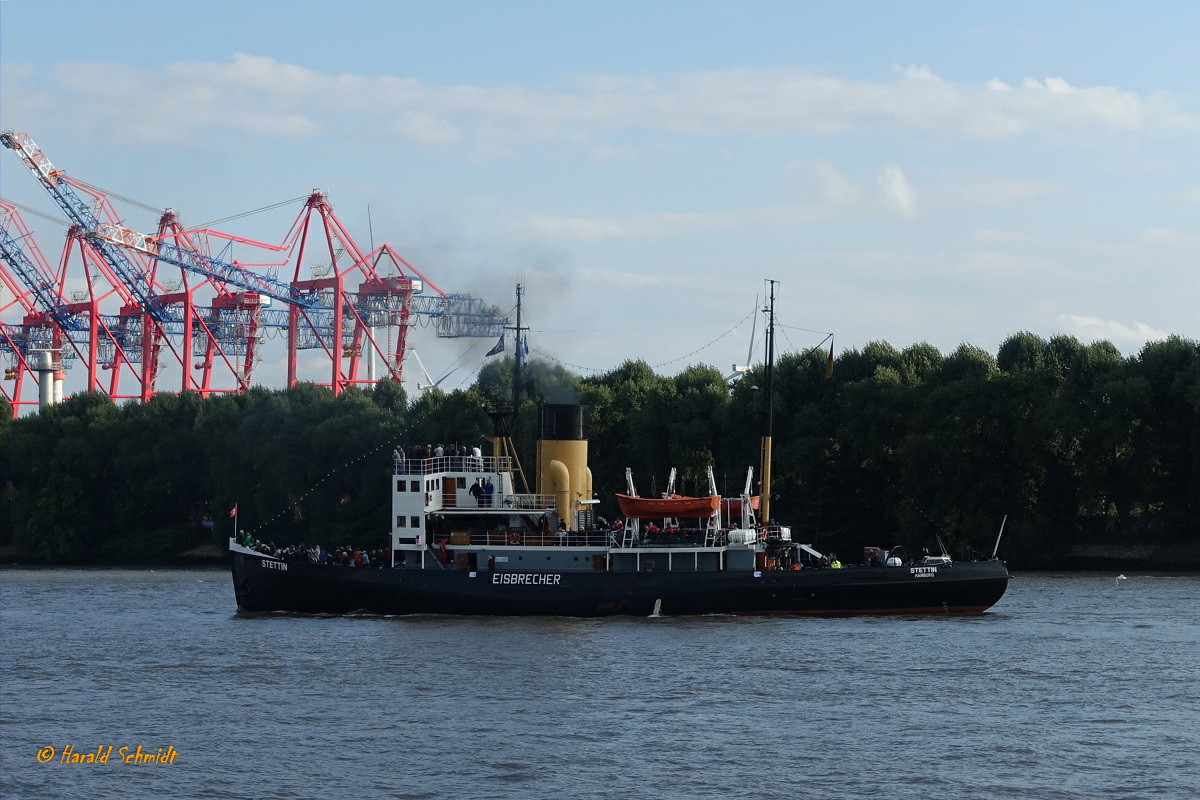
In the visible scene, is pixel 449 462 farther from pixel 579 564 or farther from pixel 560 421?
pixel 579 564

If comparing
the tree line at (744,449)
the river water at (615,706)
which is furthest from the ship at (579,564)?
the tree line at (744,449)

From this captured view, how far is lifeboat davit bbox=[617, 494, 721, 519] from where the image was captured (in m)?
53.6

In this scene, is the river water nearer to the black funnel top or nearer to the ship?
the ship

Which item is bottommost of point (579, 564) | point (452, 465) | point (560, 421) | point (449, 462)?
point (579, 564)

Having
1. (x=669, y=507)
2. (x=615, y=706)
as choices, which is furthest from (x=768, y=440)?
(x=615, y=706)

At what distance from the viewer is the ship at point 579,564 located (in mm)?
54000

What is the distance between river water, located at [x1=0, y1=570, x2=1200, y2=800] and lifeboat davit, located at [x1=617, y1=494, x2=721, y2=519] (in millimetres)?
3747

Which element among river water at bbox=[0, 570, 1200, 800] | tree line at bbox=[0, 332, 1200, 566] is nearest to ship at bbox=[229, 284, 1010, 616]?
river water at bbox=[0, 570, 1200, 800]

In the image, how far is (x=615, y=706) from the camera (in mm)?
37250

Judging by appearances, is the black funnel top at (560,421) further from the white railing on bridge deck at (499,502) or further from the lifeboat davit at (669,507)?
the lifeboat davit at (669,507)

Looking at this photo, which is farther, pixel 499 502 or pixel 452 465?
pixel 452 465

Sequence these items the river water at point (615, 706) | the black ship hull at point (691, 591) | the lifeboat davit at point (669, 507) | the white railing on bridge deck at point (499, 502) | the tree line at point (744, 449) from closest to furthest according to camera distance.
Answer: the river water at point (615, 706), the lifeboat davit at point (669, 507), the black ship hull at point (691, 591), the white railing on bridge deck at point (499, 502), the tree line at point (744, 449)

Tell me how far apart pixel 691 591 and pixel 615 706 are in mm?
16976

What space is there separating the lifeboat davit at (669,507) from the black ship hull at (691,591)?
212 cm
